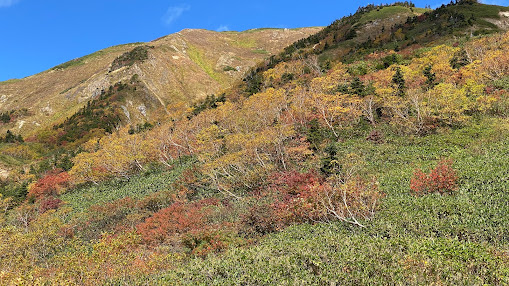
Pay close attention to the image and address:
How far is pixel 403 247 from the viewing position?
10047 millimetres

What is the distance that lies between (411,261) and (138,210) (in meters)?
28.0

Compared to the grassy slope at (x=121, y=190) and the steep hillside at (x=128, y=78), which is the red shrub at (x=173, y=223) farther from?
the steep hillside at (x=128, y=78)

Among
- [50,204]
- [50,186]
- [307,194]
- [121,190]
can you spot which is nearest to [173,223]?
[307,194]

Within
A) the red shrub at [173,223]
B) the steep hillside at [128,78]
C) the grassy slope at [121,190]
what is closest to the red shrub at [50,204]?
the grassy slope at [121,190]

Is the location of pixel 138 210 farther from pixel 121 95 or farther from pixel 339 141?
pixel 121 95

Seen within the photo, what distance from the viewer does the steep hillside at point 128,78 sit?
107875 millimetres

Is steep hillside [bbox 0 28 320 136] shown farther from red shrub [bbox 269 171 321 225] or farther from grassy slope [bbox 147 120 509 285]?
grassy slope [bbox 147 120 509 285]

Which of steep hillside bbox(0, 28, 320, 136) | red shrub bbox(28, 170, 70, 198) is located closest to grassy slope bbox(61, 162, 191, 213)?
red shrub bbox(28, 170, 70, 198)

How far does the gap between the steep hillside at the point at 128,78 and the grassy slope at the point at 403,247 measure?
100536 millimetres

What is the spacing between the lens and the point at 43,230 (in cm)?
1934

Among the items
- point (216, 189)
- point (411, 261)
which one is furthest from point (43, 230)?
point (411, 261)

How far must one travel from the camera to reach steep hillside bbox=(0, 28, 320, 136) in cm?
10788

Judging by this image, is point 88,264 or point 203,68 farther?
point 203,68

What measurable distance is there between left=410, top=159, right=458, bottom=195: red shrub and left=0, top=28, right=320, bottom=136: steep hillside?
332 feet
